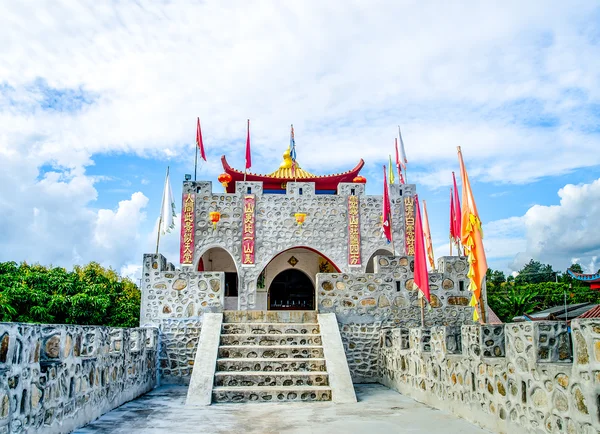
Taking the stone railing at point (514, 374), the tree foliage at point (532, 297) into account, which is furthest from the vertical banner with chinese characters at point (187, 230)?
the tree foliage at point (532, 297)

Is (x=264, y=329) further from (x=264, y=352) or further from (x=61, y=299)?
(x=61, y=299)

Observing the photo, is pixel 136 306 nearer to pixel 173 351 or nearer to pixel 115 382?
pixel 173 351

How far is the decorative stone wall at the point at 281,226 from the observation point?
47.6 ft

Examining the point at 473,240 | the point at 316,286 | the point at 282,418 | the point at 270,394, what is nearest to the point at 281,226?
the point at 316,286

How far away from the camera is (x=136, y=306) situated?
54.5ft

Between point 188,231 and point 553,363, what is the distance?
473 inches

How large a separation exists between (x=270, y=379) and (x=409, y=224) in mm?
9197

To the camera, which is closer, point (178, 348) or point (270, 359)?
point (270, 359)

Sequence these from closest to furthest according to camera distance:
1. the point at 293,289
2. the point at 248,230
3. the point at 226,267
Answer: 1. the point at 248,230
2. the point at 226,267
3. the point at 293,289

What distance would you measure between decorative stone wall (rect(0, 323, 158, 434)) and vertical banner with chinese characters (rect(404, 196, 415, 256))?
9785mm

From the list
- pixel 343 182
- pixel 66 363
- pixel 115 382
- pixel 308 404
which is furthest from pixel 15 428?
pixel 343 182

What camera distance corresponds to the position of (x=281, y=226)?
1470cm

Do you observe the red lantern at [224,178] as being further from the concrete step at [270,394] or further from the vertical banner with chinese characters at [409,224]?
the concrete step at [270,394]

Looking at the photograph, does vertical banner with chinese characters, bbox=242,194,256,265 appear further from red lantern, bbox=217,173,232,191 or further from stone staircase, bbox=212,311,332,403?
stone staircase, bbox=212,311,332,403
